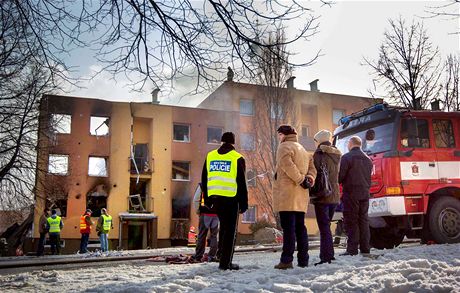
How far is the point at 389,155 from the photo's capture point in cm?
948

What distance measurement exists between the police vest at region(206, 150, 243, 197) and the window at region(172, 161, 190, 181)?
2779cm

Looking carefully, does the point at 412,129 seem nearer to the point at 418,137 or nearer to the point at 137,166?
the point at 418,137

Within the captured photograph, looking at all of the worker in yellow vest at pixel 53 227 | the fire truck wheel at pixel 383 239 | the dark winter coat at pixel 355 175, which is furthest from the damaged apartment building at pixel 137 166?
the dark winter coat at pixel 355 175

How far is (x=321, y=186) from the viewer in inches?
273

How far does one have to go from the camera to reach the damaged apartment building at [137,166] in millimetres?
30953

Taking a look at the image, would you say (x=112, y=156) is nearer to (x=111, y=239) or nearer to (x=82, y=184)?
(x=82, y=184)

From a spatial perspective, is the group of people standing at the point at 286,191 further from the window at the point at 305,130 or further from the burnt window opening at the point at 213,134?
the window at the point at 305,130

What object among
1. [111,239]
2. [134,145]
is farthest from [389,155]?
[134,145]

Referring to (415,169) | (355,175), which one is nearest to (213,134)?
(415,169)

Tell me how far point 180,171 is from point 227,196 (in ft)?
92.7

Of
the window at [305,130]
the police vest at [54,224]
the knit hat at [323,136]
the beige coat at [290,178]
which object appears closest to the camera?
the beige coat at [290,178]

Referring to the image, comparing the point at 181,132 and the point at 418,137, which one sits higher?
the point at 181,132

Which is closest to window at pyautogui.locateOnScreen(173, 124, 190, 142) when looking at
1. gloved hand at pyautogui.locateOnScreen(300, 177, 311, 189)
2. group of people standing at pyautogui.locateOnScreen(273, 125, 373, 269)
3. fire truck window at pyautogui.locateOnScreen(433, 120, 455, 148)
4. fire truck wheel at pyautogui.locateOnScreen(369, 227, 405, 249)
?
fire truck wheel at pyautogui.locateOnScreen(369, 227, 405, 249)

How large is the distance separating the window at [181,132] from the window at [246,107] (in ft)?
16.8
